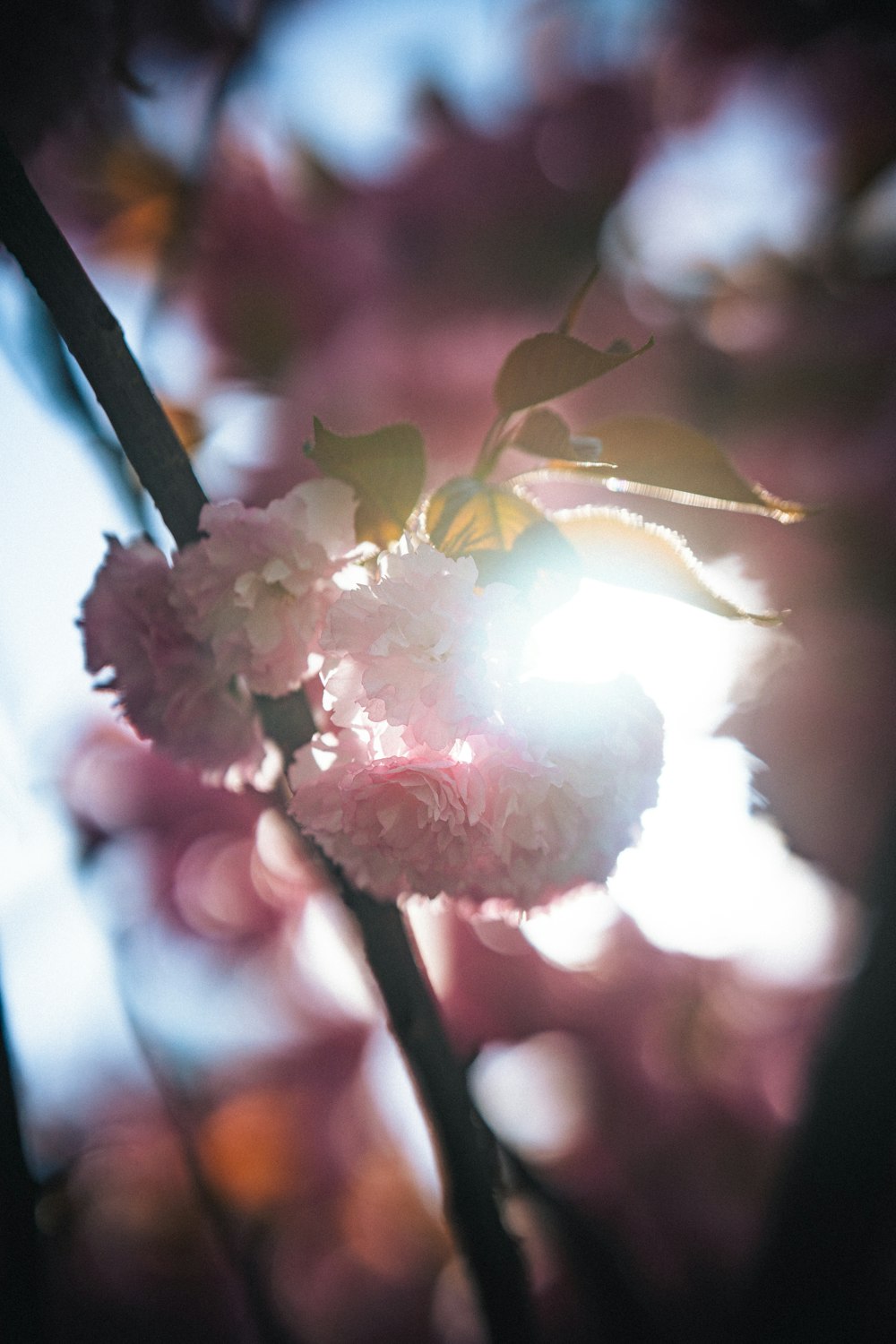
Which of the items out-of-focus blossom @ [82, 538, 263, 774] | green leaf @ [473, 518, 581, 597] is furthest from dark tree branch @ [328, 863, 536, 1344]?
green leaf @ [473, 518, 581, 597]

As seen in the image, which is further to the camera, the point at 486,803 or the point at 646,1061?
the point at 646,1061

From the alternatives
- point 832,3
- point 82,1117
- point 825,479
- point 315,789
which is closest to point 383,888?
point 315,789

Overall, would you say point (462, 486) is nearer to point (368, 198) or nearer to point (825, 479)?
point (825, 479)

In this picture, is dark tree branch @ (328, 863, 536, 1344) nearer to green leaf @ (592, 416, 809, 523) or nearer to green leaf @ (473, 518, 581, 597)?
green leaf @ (473, 518, 581, 597)

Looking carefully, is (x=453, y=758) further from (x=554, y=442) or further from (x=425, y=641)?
(x=554, y=442)

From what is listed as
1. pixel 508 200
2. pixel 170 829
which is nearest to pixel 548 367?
pixel 508 200

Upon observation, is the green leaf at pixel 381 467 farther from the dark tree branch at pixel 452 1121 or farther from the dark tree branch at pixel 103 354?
the dark tree branch at pixel 452 1121

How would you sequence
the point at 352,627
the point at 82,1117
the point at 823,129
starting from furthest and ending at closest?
the point at 82,1117 < the point at 823,129 < the point at 352,627
